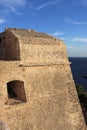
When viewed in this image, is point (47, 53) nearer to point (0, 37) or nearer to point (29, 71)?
point (29, 71)

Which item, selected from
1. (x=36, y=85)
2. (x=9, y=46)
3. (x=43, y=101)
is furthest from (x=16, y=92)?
(x=9, y=46)

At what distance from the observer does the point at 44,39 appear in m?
13.7

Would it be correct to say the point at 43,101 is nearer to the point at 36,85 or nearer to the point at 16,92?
the point at 36,85

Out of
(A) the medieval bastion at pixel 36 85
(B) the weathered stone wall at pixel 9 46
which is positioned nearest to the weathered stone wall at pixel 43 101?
(A) the medieval bastion at pixel 36 85

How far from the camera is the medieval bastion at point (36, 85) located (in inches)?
435

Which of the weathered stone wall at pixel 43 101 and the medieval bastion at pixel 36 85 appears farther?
the medieval bastion at pixel 36 85

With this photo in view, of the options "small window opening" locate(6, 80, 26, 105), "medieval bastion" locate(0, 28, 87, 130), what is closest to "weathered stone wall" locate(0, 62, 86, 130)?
"medieval bastion" locate(0, 28, 87, 130)

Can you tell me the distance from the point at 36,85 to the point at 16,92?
1.15 meters

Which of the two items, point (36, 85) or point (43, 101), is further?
point (43, 101)

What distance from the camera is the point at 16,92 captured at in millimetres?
12133

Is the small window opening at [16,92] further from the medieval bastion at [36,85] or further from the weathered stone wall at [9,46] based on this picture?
the weathered stone wall at [9,46]

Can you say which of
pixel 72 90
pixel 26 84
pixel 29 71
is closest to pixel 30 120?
pixel 26 84

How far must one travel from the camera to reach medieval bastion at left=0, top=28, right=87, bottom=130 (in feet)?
36.2

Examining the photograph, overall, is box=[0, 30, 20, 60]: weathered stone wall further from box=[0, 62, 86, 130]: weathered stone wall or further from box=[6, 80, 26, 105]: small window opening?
box=[6, 80, 26, 105]: small window opening
